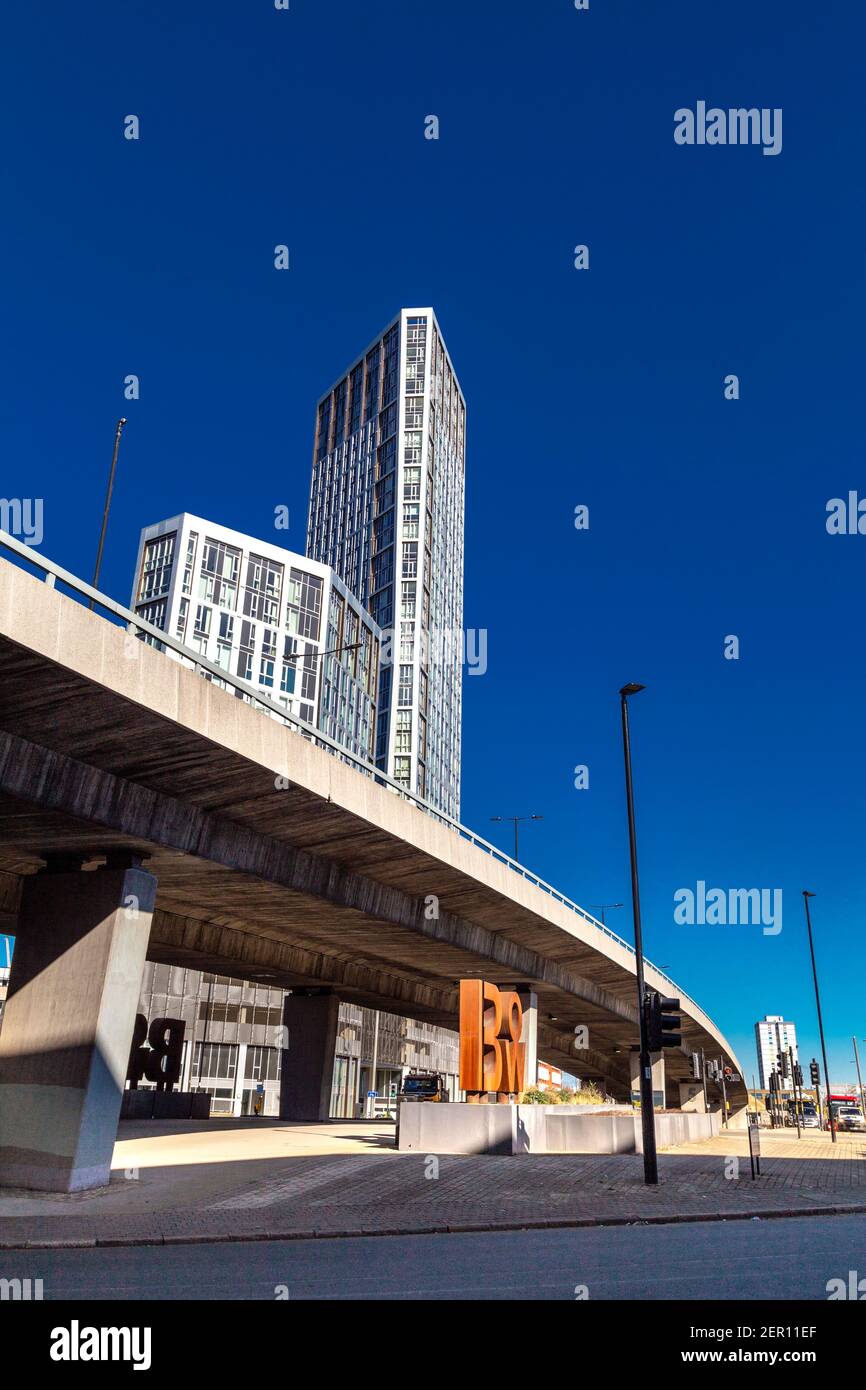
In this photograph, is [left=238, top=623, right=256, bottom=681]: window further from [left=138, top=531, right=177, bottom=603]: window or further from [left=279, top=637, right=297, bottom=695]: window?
[left=138, top=531, right=177, bottom=603]: window

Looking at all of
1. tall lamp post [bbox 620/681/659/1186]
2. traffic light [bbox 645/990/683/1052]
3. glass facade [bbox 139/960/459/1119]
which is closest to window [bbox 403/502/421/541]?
glass facade [bbox 139/960/459/1119]

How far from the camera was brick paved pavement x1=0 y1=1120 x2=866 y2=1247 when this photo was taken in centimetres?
1452

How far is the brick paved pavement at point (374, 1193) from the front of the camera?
14516 mm

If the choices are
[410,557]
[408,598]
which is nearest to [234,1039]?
[408,598]

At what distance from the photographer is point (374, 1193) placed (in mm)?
18250

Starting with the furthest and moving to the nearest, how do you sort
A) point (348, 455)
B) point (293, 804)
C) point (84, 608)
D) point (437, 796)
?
point (348, 455) → point (437, 796) → point (293, 804) → point (84, 608)

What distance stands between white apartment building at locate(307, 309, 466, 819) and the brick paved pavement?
89159mm

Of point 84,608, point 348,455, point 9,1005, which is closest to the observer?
point 84,608

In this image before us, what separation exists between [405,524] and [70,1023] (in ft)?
353

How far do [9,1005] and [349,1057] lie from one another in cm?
7460

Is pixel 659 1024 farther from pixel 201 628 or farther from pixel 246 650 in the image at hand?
pixel 246 650

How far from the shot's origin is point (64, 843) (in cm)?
1931
